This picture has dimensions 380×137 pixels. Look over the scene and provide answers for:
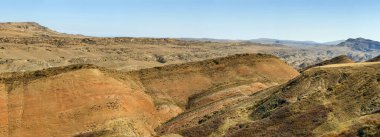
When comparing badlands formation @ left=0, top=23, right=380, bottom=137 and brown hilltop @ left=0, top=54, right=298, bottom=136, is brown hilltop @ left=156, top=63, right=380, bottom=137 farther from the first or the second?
brown hilltop @ left=0, top=54, right=298, bottom=136

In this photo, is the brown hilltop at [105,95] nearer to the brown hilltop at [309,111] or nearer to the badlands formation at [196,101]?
the badlands formation at [196,101]

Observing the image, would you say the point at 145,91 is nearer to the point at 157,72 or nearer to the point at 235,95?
the point at 157,72

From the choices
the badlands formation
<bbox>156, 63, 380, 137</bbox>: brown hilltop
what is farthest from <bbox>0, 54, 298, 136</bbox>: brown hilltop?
<bbox>156, 63, 380, 137</bbox>: brown hilltop

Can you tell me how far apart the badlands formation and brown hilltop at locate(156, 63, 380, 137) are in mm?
78

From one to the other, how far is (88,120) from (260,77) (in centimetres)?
2672

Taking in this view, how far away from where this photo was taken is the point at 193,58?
14712 centimetres

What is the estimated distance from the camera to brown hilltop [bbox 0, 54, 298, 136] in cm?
4231

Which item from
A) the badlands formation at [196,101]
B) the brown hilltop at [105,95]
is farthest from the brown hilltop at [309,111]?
the brown hilltop at [105,95]

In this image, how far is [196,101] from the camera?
54.6 meters

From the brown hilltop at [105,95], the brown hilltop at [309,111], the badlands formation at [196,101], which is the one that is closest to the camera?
the brown hilltop at [309,111]

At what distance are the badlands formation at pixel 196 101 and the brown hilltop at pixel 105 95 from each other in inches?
3.5

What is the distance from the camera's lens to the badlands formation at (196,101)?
123 feet

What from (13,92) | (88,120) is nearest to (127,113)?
(88,120)

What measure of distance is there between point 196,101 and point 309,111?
19110mm
